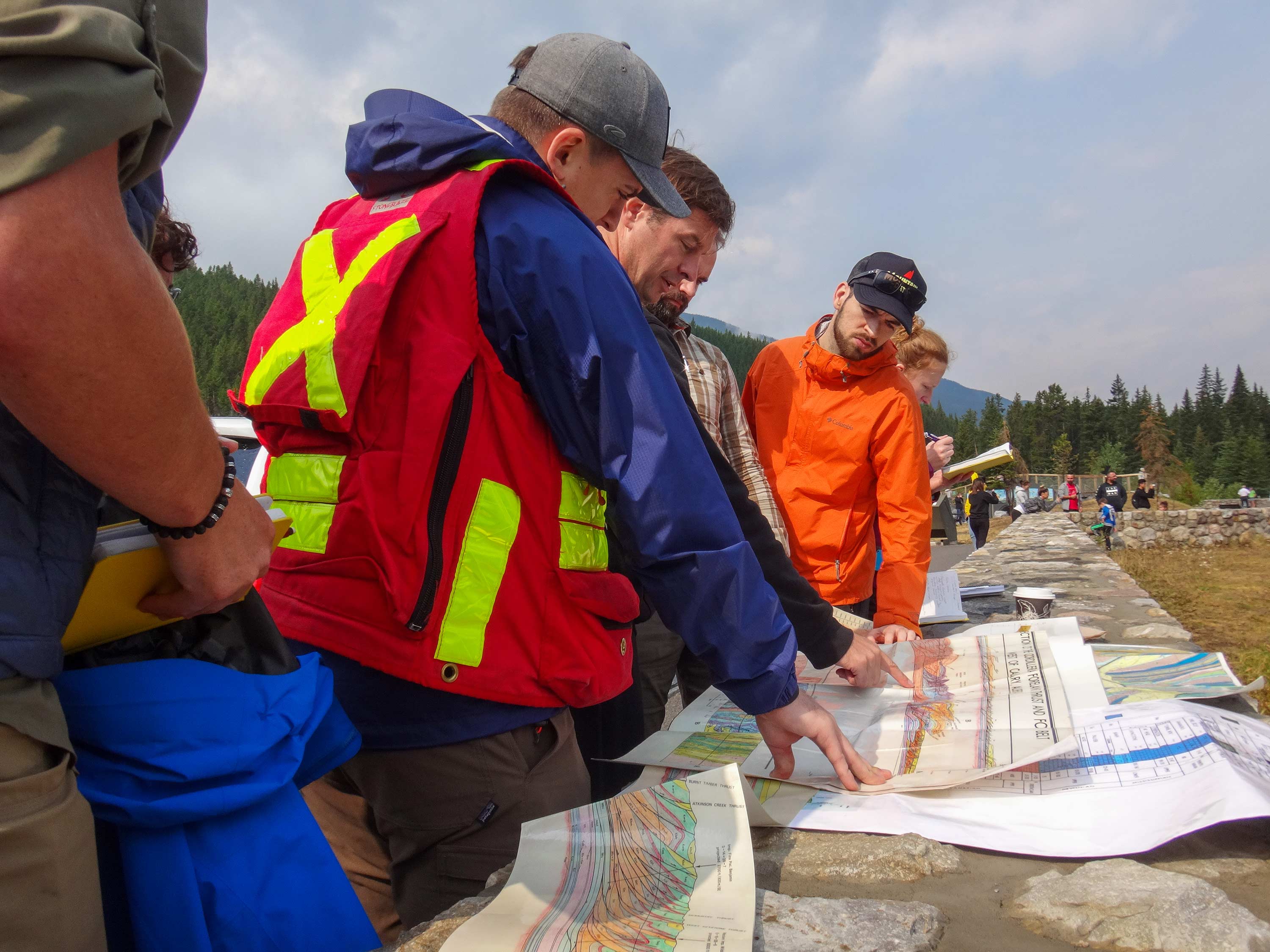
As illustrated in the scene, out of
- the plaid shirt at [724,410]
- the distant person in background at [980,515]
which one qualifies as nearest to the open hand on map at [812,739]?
the plaid shirt at [724,410]

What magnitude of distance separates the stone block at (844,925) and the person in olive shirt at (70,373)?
69 cm

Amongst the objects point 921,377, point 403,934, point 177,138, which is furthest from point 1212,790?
point 921,377

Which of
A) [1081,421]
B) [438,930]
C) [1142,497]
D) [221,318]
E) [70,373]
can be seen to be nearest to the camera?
[70,373]

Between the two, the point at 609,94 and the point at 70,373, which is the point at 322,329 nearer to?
the point at 70,373

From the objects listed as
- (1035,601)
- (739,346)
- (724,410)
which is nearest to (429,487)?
(724,410)

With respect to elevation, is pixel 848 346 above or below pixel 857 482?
above

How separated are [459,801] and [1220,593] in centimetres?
1140

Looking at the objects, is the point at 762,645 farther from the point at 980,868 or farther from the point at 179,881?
the point at 179,881

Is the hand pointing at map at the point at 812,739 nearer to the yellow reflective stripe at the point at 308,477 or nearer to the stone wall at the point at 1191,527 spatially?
the yellow reflective stripe at the point at 308,477

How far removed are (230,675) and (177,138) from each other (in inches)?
21.5

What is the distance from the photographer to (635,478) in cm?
112

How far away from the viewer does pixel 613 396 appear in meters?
1.11

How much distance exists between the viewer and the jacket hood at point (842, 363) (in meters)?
2.73

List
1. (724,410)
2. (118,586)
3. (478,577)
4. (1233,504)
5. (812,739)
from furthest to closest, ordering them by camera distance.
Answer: (1233,504)
(724,410)
(812,739)
(478,577)
(118,586)
